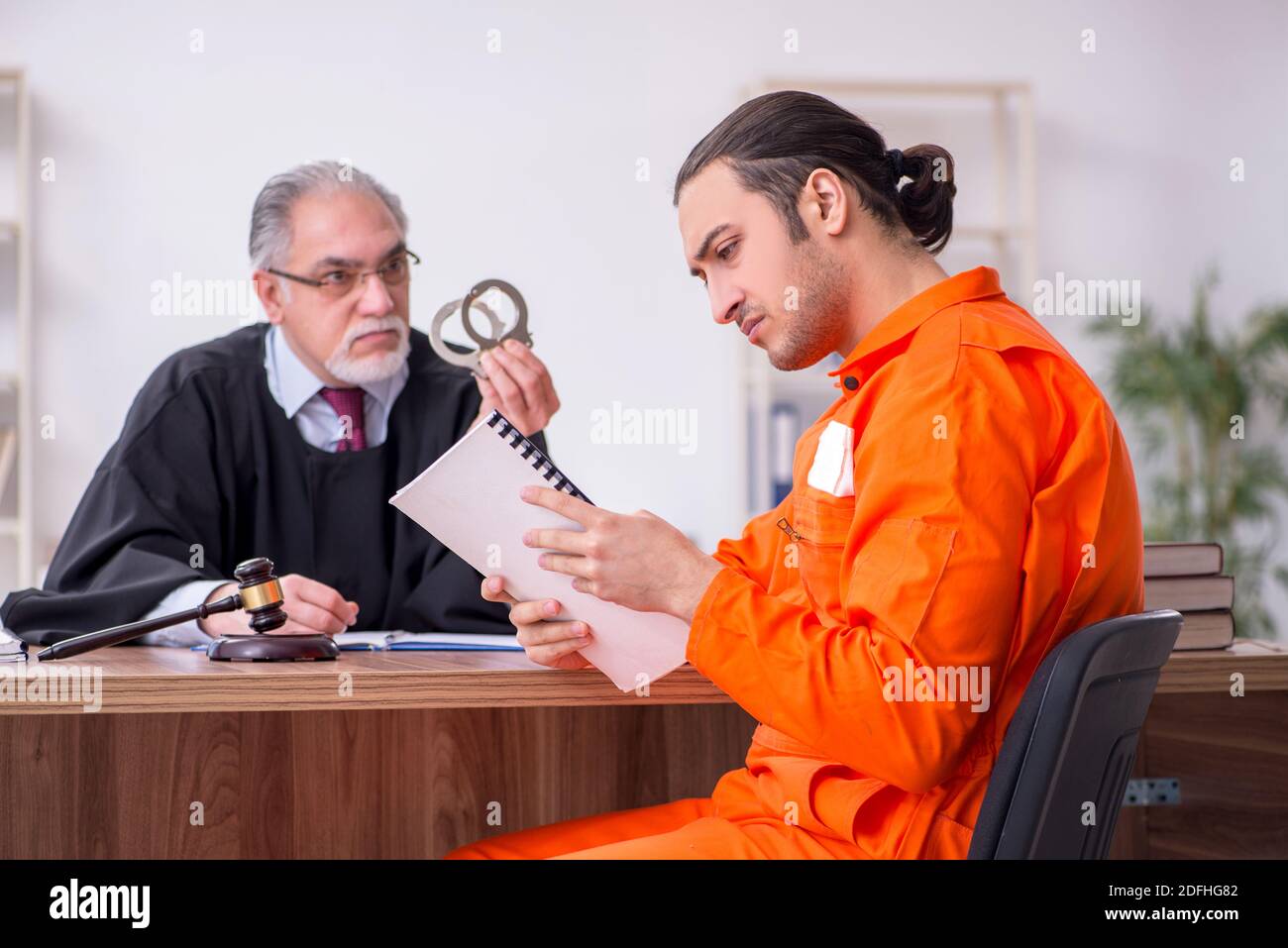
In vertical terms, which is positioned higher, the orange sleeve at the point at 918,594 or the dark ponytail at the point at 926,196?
the dark ponytail at the point at 926,196

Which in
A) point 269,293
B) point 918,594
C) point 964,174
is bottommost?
point 918,594

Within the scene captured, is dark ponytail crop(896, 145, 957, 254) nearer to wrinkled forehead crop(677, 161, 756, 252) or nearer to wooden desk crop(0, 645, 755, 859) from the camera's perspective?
wrinkled forehead crop(677, 161, 756, 252)

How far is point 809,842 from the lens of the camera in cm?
117

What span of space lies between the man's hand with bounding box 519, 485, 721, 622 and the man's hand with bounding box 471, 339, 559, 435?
27.2 inches

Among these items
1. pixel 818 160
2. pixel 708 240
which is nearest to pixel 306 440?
pixel 708 240

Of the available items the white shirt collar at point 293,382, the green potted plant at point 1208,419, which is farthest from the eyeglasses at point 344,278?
the green potted plant at point 1208,419

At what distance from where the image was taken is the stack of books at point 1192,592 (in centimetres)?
160

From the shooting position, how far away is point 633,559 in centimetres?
121

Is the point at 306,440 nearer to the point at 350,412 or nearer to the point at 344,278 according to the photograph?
the point at 350,412

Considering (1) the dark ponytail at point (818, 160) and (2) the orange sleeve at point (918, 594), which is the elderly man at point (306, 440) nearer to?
(1) the dark ponytail at point (818, 160)

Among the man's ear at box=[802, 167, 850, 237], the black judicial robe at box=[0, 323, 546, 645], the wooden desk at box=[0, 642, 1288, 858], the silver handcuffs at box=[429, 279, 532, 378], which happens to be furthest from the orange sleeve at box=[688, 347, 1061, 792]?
the black judicial robe at box=[0, 323, 546, 645]

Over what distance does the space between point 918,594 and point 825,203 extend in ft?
1.55

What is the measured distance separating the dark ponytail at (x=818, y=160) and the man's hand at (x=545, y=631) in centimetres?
47
